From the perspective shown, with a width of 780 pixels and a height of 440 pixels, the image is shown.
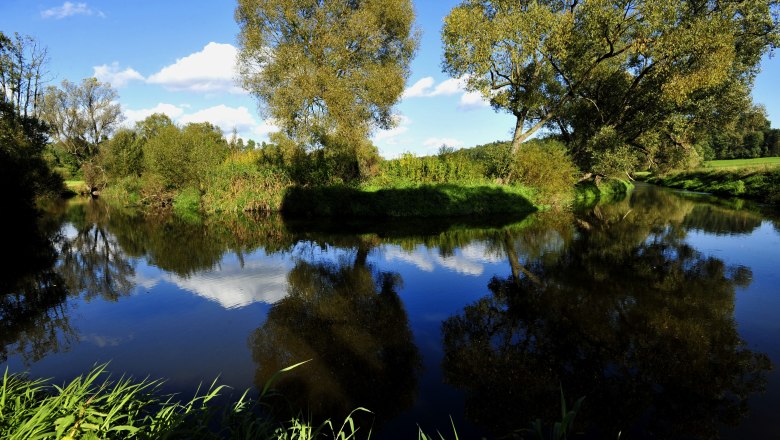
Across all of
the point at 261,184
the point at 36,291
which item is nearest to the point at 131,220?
the point at 261,184

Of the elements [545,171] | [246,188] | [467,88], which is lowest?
[246,188]

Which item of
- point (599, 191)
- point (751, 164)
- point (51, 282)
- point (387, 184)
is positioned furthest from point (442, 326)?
point (751, 164)

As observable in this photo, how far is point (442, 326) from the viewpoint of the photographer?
6086 millimetres

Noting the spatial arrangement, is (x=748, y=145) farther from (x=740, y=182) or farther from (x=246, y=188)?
(x=246, y=188)

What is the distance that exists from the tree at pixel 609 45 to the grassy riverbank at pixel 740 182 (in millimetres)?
7459

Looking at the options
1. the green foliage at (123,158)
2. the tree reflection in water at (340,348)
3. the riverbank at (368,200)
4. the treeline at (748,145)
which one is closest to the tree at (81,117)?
the green foliage at (123,158)

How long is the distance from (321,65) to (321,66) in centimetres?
32

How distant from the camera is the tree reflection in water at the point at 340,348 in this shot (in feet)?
13.6

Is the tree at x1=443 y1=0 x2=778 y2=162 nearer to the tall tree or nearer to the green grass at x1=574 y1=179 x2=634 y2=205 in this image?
the tall tree

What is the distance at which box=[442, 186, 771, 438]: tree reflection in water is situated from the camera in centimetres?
388

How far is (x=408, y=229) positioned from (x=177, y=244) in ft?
27.9

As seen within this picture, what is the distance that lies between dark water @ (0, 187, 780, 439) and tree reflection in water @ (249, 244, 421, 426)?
0.03 meters

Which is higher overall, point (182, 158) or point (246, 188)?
point (182, 158)

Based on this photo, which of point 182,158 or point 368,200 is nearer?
point 368,200
